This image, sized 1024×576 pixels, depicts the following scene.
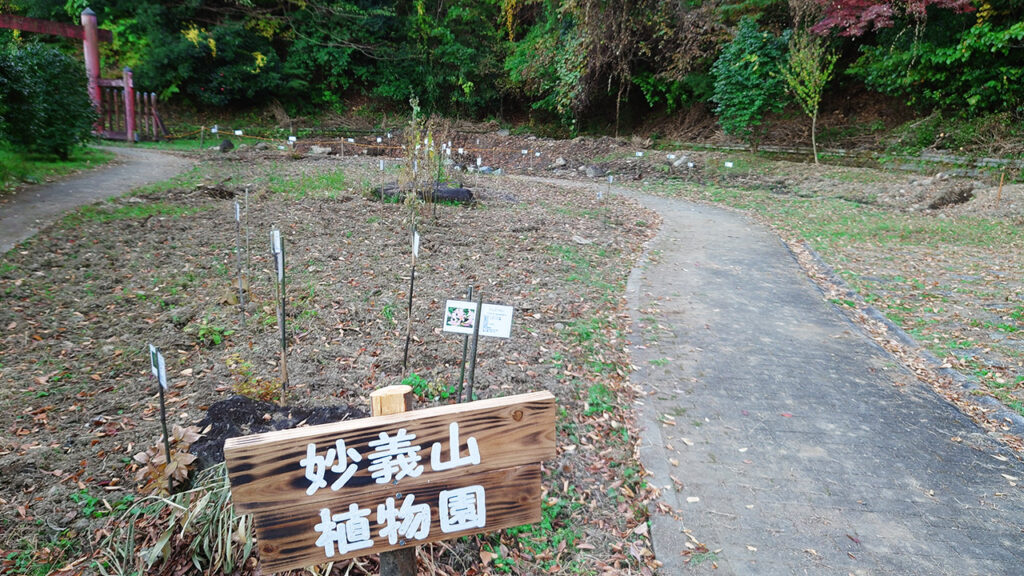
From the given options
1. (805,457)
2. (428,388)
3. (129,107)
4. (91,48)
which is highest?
(91,48)

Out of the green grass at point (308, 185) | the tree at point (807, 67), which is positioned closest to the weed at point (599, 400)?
the green grass at point (308, 185)

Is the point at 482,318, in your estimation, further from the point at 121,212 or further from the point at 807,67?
the point at 807,67

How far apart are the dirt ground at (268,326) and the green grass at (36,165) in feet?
6.11

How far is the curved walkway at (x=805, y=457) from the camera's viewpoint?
275cm

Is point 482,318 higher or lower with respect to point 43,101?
lower

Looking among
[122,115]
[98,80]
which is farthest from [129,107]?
[122,115]

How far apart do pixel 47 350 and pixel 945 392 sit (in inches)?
265

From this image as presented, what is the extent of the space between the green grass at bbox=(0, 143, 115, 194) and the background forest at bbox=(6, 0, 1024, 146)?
9.56m

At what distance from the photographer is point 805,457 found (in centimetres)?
352

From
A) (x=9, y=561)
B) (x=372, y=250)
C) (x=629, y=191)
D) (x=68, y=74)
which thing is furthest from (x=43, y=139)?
(x=629, y=191)

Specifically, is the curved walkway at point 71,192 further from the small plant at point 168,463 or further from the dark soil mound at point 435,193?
the small plant at point 168,463

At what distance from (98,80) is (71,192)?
32.7ft

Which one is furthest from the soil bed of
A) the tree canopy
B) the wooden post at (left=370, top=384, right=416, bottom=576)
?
the tree canopy

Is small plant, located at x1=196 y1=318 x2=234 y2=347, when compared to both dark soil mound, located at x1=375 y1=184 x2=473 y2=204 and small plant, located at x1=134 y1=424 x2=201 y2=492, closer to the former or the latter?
small plant, located at x1=134 y1=424 x2=201 y2=492
